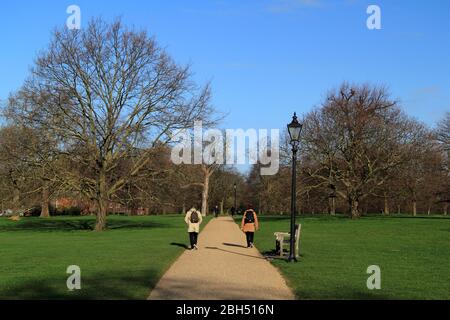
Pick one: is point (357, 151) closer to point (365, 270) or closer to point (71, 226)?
point (71, 226)

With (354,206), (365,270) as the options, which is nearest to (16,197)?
(365,270)

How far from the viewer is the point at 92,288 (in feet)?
34.8

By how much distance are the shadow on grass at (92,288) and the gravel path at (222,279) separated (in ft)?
1.15

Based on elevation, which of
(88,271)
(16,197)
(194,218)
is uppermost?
(16,197)

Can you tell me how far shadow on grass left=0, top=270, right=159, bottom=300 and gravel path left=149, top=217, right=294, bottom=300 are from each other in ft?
1.15

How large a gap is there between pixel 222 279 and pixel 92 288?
2964 mm

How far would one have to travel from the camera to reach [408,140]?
48.0m

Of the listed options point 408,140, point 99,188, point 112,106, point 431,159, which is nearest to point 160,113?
point 112,106

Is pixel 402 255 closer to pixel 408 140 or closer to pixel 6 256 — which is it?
pixel 6 256

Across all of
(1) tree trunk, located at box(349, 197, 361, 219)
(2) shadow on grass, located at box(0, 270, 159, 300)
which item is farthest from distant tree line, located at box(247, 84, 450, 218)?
(2) shadow on grass, located at box(0, 270, 159, 300)

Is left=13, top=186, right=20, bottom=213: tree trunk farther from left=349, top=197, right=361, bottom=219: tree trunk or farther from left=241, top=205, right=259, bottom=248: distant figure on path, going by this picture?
left=349, top=197, right=361, bottom=219: tree trunk

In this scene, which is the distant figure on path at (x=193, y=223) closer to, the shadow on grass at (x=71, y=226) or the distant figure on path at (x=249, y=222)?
the distant figure on path at (x=249, y=222)

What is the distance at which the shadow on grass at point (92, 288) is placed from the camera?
9.64m
